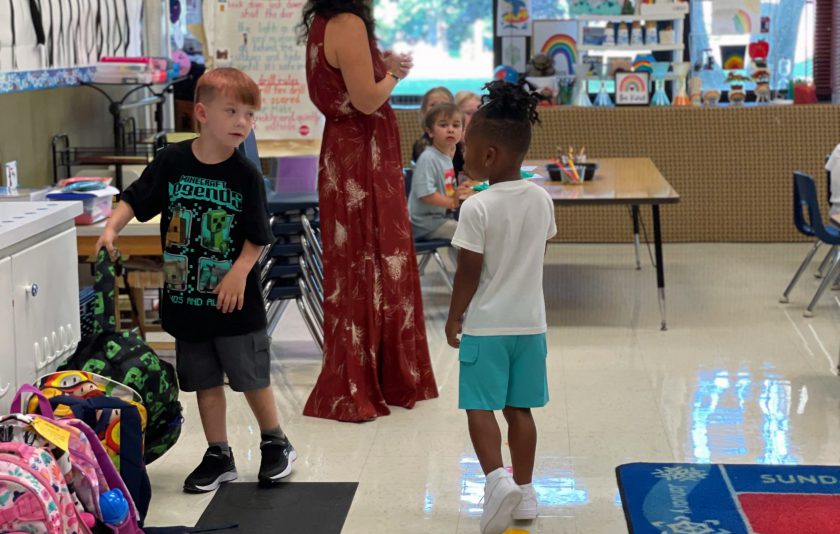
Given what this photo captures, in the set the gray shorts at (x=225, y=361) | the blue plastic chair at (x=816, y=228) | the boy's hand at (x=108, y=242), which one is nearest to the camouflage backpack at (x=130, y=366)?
the boy's hand at (x=108, y=242)

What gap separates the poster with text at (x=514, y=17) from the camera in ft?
28.7

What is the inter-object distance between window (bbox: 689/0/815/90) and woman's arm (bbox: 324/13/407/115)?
16.4 feet

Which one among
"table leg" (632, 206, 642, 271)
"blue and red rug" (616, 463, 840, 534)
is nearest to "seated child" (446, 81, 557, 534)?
"blue and red rug" (616, 463, 840, 534)

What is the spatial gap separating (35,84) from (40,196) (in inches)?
29.6

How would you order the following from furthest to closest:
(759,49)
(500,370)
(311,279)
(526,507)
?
(759,49), (311,279), (526,507), (500,370)

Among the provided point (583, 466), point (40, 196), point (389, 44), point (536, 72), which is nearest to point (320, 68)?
point (40, 196)

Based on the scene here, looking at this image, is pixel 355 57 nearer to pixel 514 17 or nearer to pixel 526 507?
pixel 526 507

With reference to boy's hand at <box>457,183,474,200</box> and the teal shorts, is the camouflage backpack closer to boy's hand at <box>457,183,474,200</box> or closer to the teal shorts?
the teal shorts

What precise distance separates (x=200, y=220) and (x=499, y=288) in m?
0.86

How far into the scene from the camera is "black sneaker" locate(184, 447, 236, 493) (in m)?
3.58

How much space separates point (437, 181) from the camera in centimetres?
585

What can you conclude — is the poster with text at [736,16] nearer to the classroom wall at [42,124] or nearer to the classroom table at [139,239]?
the classroom wall at [42,124]

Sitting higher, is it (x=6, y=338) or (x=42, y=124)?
(x=42, y=124)

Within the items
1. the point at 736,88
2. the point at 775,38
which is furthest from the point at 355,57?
the point at 775,38
